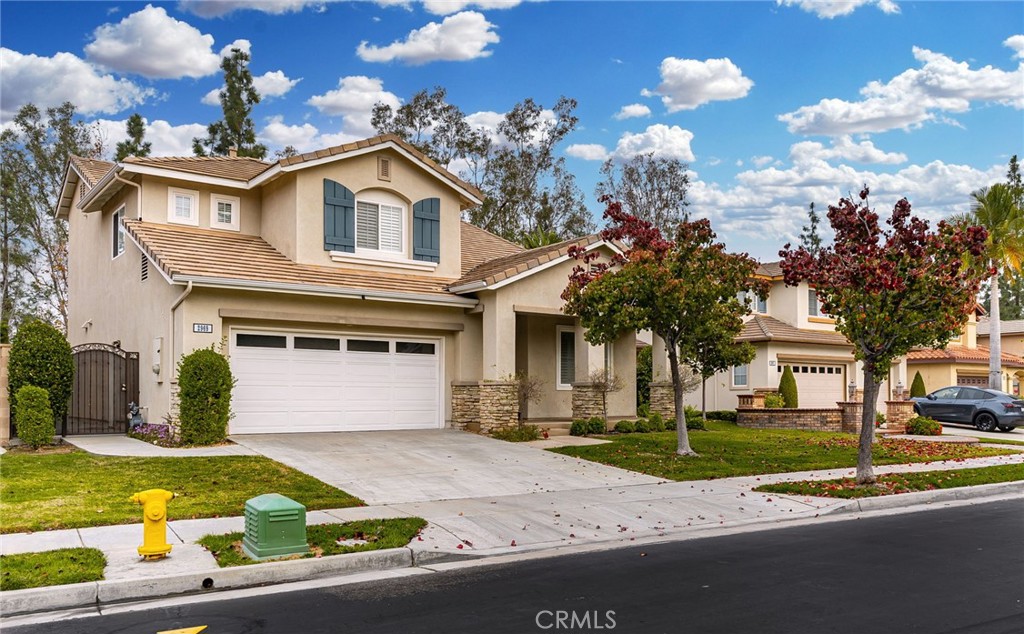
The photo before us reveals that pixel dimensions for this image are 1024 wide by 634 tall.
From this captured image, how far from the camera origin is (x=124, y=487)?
12.4 metres

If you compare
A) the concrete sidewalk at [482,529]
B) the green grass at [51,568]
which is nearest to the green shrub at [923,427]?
the concrete sidewalk at [482,529]

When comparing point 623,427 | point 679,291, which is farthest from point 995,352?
point 679,291

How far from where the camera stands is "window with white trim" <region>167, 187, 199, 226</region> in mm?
20375

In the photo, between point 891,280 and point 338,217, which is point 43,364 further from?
point 891,280

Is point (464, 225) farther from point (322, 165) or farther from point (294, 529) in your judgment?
point (294, 529)

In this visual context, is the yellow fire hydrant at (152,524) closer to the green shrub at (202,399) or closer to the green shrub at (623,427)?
the green shrub at (202,399)

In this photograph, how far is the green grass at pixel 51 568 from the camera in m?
7.70

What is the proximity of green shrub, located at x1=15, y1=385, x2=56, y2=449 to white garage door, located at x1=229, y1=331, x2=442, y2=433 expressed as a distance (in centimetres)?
353

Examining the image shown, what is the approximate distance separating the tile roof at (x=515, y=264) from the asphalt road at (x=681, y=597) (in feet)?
35.6

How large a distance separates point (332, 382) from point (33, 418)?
6.05 m

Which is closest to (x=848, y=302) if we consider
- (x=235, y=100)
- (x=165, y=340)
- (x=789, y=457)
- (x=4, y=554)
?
(x=789, y=457)

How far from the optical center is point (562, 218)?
4444 cm

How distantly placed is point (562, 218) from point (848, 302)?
102 feet

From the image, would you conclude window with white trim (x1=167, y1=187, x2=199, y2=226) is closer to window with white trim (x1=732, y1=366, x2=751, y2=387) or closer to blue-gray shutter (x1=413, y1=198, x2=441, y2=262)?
blue-gray shutter (x1=413, y1=198, x2=441, y2=262)
